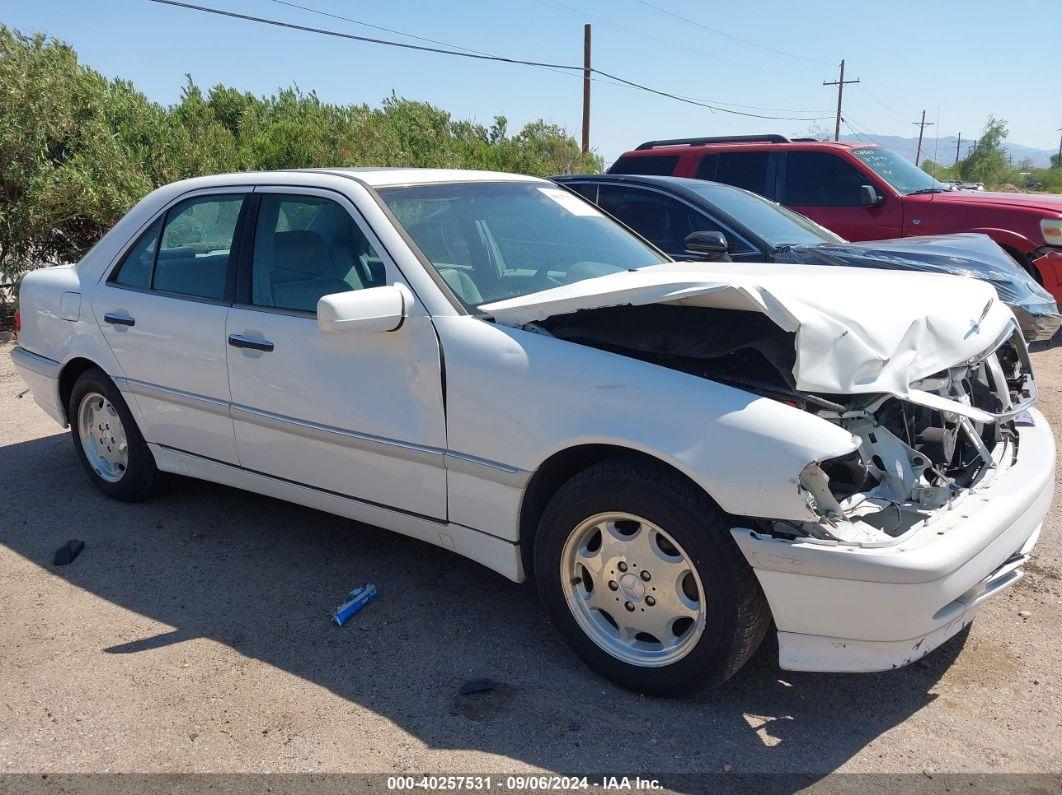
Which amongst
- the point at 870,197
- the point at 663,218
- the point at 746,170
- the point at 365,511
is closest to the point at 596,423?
the point at 365,511

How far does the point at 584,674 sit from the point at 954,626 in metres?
1.25

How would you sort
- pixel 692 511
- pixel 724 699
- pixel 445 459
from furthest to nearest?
pixel 445 459
pixel 724 699
pixel 692 511

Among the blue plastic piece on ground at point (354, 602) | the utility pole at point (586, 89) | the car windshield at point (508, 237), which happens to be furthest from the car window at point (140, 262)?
the utility pole at point (586, 89)

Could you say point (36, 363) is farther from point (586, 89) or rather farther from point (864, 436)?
point (586, 89)

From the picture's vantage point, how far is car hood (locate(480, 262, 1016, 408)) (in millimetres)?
2811

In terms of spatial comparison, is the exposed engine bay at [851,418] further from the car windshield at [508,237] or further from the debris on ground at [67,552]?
the debris on ground at [67,552]

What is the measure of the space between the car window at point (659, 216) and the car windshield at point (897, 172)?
11.5 ft

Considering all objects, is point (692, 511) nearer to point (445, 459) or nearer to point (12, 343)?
point (445, 459)

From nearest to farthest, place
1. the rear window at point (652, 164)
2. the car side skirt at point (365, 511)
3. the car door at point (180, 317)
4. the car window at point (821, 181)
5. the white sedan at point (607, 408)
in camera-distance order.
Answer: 1. the white sedan at point (607, 408)
2. the car side skirt at point (365, 511)
3. the car door at point (180, 317)
4. the car window at point (821, 181)
5. the rear window at point (652, 164)

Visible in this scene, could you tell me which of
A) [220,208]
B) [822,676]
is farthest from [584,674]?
[220,208]

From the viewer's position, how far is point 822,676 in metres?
3.24

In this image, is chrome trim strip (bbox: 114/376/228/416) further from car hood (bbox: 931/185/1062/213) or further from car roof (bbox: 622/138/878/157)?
car hood (bbox: 931/185/1062/213)

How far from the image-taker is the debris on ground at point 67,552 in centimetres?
430

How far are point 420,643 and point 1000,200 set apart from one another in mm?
8177
